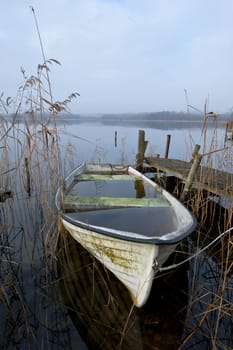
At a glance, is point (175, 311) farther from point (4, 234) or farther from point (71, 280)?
point (4, 234)

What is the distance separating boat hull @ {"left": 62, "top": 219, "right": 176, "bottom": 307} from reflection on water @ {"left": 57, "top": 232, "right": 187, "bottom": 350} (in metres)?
0.27

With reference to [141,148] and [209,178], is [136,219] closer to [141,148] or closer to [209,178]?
[209,178]

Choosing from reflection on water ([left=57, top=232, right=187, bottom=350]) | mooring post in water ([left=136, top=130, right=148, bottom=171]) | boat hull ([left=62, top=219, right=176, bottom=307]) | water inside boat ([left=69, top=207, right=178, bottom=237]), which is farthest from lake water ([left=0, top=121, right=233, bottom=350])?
mooring post in water ([left=136, top=130, right=148, bottom=171])

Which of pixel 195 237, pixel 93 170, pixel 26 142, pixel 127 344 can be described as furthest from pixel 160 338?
pixel 93 170

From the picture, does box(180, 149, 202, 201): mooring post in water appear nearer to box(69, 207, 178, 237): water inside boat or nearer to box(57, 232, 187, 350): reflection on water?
box(69, 207, 178, 237): water inside boat

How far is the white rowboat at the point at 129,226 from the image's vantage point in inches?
80.5

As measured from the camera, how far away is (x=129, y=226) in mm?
2734

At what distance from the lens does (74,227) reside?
2566mm

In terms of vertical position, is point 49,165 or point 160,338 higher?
point 49,165

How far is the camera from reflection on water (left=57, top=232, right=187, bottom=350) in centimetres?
222

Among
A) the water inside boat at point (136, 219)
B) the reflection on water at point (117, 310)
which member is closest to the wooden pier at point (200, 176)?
the water inside boat at point (136, 219)

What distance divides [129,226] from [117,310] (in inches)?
37.7

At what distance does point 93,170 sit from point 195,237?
9.60 ft

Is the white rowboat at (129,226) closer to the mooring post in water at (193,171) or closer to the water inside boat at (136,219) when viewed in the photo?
the water inside boat at (136,219)
